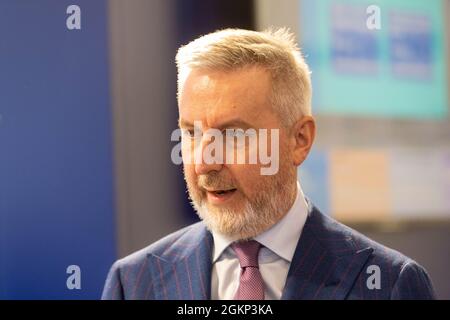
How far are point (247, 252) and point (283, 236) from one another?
0.07 metres

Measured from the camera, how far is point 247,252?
1139 mm

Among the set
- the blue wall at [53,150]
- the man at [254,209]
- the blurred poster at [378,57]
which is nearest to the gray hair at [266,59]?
the man at [254,209]

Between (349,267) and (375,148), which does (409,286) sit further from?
(375,148)

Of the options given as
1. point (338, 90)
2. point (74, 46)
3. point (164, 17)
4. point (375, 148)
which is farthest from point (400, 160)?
point (74, 46)

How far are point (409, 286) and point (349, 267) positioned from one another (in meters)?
0.12

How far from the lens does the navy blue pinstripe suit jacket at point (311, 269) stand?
1.13m

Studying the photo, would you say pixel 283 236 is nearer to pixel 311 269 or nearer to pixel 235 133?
pixel 311 269

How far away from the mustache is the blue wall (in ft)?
0.74

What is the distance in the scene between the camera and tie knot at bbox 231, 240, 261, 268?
3.71ft

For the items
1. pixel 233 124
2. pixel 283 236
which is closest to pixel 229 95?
pixel 233 124

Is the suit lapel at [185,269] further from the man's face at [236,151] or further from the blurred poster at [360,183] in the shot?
the blurred poster at [360,183]

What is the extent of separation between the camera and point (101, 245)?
126cm

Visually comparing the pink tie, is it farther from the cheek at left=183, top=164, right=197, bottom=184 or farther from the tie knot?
the cheek at left=183, top=164, right=197, bottom=184

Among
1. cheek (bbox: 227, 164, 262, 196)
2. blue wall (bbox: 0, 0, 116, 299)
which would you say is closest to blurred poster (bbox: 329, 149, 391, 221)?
cheek (bbox: 227, 164, 262, 196)
